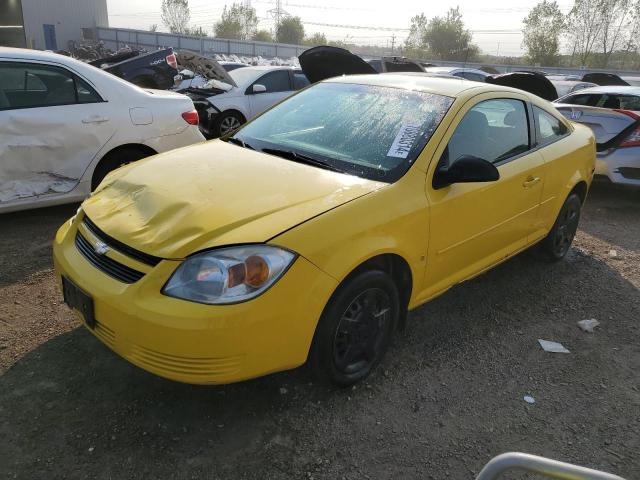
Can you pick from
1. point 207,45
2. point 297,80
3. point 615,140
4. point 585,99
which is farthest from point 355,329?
point 207,45

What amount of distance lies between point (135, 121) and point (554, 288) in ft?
13.2

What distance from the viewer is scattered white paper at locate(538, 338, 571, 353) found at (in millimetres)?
3357

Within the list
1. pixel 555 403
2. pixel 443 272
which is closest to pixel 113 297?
pixel 443 272

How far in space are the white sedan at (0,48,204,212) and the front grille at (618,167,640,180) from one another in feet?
17.2

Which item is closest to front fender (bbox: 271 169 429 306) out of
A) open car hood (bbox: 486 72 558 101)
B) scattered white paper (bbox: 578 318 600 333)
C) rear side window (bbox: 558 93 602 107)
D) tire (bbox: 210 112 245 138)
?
scattered white paper (bbox: 578 318 600 333)

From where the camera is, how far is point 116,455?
7.54 feet

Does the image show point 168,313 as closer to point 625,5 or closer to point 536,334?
point 536,334

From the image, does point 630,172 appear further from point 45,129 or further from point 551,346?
point 45,129

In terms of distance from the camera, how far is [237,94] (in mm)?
9727

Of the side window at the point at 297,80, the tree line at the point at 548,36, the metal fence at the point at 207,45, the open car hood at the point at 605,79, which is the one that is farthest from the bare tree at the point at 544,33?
the side window at the point at 297,80

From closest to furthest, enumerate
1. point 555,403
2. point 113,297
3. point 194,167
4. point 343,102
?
point 113,297 → point 555,403 → point 194,167 → point 343,102

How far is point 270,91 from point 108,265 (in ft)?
27.3

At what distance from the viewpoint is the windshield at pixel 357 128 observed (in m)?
2.98

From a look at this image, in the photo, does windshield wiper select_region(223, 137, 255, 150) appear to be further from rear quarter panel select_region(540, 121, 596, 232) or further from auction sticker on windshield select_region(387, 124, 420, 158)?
rear quarter panel select_region(540, 121, 596, 232)
